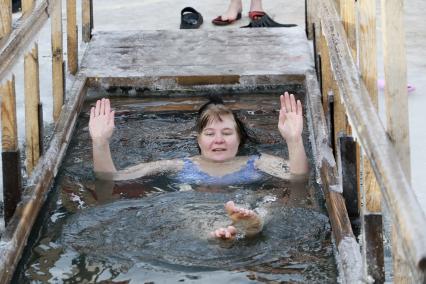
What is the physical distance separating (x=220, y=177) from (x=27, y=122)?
1.07m

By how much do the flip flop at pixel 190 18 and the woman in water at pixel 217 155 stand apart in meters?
3.28

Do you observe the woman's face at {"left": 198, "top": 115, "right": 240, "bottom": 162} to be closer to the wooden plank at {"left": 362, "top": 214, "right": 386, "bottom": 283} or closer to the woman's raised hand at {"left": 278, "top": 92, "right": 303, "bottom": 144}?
the woman's raised hand at {"left": 278, "top": 92, "right": 303, "bottom": 144}

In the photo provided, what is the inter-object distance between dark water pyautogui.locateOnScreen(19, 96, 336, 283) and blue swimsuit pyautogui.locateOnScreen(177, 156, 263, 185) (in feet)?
0.20

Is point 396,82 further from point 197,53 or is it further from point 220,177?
point 197,53

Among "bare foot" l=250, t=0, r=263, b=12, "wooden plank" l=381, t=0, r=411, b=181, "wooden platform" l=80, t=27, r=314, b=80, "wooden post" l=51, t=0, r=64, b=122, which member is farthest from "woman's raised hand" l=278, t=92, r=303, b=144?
"bare foot" l=250, t=0, r=263, b=12

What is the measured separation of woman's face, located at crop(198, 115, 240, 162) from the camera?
5.70 metres

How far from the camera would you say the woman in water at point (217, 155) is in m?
5.54

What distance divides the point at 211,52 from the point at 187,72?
421 mm

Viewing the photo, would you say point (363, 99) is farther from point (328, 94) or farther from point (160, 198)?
point (328, 94)

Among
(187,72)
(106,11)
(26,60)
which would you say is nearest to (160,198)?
(26,60)

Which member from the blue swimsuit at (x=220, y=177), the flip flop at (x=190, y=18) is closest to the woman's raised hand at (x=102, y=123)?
the blue swimsuit at (x=220, y=177)

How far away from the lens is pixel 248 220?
468 centimetres

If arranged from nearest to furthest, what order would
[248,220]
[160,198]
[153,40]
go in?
[248,220]
[160,198]
[153,40]

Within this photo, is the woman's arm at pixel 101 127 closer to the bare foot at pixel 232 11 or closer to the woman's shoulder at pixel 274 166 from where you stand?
the woman's shoulder at pixel 274 166
